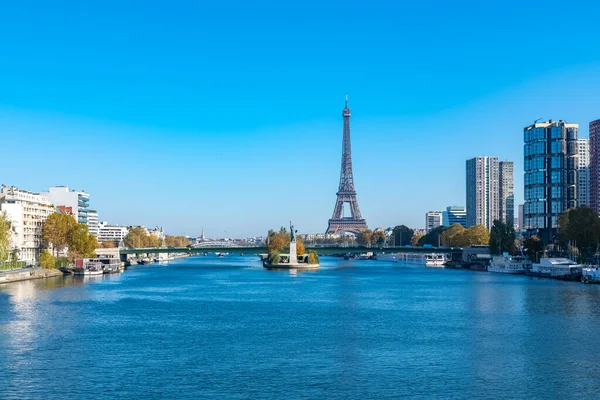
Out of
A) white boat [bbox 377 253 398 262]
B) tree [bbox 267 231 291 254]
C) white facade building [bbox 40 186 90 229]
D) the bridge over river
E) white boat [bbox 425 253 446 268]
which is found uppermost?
white facade building [bbox 40 186 90 229]

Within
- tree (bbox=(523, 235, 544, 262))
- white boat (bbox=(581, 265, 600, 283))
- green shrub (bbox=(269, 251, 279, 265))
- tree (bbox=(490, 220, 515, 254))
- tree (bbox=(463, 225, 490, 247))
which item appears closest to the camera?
white boat (bbox=(581, 265, 600, 283))

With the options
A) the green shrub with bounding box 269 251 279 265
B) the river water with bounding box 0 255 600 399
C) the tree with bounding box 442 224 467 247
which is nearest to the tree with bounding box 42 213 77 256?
the green shrub with bounding box 269 251 279 265

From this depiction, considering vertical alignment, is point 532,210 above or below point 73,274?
above

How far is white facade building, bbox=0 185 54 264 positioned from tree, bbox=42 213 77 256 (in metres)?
3.20

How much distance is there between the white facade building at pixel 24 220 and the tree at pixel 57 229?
3.20m

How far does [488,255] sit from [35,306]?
72487 millimetres

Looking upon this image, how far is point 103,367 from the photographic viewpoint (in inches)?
1003

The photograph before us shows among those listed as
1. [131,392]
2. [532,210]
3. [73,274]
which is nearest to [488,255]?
[532,210]

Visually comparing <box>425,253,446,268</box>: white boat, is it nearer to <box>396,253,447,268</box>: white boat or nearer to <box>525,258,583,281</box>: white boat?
<box>396,253,447,268</box>: white boat

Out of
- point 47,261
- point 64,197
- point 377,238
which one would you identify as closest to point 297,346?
point 47,261

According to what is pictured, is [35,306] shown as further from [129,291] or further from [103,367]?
[103,367]

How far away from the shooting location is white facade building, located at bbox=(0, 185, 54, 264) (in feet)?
276

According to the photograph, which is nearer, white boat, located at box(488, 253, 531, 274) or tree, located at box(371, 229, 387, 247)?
white boat, located at box(488, 253, 531, 274)

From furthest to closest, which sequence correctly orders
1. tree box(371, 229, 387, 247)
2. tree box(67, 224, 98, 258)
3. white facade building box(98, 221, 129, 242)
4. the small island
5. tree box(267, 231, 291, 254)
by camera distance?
white facade building box(98, 221, 129, 242), tree box(371, 229, 387, 247), tree box(267, 231, 291, 254), the small island, tree box(67, 224, 98, 258)
